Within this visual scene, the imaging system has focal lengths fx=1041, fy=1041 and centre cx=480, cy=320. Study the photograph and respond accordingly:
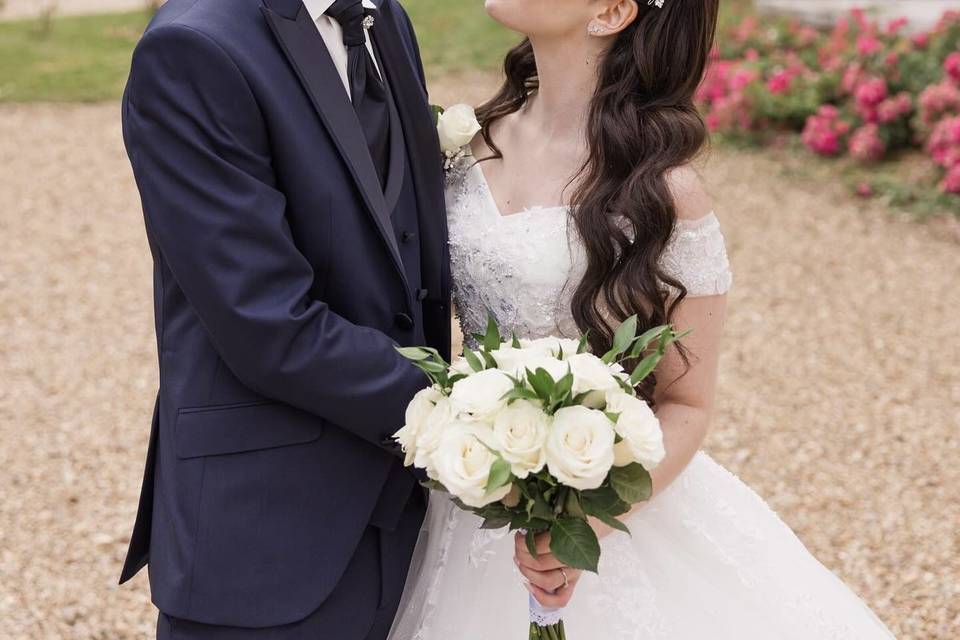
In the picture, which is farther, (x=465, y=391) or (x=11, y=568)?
(x=11, y=568)

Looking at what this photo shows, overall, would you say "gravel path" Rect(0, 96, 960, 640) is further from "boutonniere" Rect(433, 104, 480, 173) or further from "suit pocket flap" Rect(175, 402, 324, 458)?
"boutonniere" Rect(433, 104, 480, 173)

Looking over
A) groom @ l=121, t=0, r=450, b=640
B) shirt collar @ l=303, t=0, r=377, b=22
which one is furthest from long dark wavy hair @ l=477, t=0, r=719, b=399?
shirt collar @ l=303, t=0, r=377, b=22

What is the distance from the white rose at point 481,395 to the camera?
1.61 meters

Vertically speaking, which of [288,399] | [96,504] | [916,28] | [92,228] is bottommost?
[92,228]

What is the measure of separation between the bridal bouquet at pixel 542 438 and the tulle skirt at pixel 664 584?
2.19 feet

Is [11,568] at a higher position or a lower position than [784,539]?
lower

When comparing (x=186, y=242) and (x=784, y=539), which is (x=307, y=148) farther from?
(x=784, y=539)

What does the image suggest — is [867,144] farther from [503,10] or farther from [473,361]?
[473,361]

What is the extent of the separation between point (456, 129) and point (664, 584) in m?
1.17

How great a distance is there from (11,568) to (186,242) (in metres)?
2.74

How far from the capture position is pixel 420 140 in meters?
2.21

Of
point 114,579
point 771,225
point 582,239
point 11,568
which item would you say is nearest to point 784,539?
point 582,239

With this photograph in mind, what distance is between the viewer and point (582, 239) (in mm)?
2229

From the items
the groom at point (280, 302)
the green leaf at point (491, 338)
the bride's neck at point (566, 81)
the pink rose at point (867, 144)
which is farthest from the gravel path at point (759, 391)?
the green leaf at point (491, 338)
